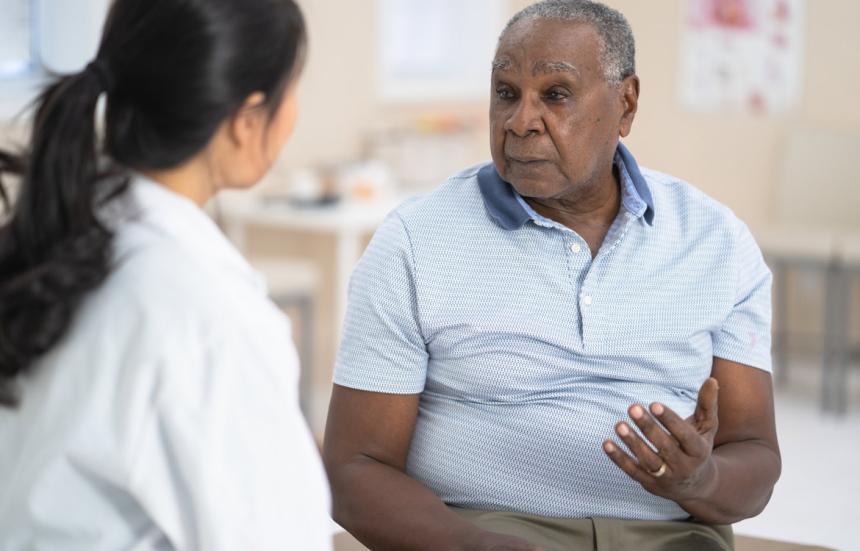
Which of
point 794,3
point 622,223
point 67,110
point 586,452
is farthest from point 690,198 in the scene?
point 794,3

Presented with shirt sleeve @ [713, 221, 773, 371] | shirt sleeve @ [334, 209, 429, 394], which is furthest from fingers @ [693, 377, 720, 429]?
shirt sleeve @ [334, 209, 429, 394]

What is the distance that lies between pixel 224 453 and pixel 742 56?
4.70m

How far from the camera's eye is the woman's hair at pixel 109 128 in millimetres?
921

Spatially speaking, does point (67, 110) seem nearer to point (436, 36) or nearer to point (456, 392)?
point (456, 392)

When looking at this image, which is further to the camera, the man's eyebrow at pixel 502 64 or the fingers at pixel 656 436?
the man's eyebrow at pixel 502 64

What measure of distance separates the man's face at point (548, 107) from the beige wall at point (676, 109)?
326 centimetres

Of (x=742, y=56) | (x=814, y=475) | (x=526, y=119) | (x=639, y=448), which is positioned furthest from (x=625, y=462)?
(x=742, y=56)

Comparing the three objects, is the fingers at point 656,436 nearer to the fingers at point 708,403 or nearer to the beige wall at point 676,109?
the fingers at point 708,403

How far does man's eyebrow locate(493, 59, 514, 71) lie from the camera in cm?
152

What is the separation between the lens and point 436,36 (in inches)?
210

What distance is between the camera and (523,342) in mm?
1505

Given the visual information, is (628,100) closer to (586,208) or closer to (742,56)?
(586,208)

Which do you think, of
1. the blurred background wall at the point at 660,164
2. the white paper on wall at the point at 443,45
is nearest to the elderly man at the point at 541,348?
the blurred background wall at the point at 660,164

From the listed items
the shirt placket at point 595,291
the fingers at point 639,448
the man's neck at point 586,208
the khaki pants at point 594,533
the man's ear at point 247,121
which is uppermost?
the man's ear at point 247,121
